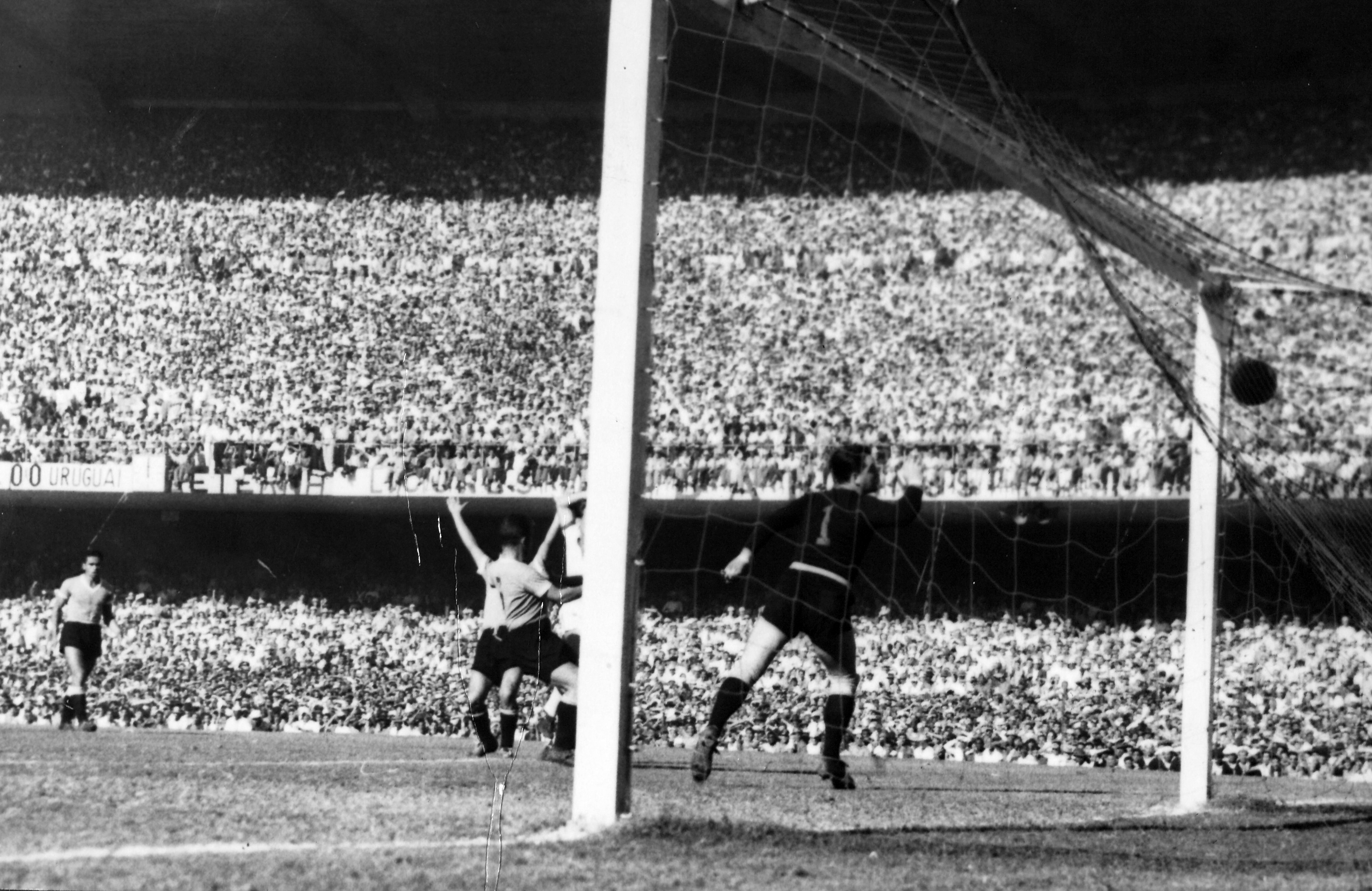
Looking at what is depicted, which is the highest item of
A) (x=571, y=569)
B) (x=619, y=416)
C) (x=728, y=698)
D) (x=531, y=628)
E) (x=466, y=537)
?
(x=619, y=416)

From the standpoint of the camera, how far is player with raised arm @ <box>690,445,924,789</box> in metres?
7.26

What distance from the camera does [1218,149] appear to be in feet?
86.7

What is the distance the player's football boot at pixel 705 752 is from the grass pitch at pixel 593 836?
12cm

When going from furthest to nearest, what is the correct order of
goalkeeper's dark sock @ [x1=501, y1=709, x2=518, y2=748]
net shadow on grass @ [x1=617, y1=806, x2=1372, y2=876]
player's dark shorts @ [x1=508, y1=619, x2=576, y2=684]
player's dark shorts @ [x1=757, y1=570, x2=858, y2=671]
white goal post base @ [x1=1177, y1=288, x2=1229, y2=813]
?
goalkeeper's dark sock @ [x1=501, y1=709, x2=518, y2=748] → player's dark shorts @ [x1=508, y1=619, x2=576, y2=684] → white goal post base @ [x1=1177, y1=288, x2=1229, y2=813] → player's dark shorts @ [x1=757, y1=570, x2=858, y2=671] → net shadow on grass @ [x1=617, y1=806, x2=1372, y2=876]

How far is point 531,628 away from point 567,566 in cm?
92

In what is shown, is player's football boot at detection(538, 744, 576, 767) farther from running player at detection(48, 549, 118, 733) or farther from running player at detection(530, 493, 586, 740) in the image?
running player at detection(48, 549, 118, 733)

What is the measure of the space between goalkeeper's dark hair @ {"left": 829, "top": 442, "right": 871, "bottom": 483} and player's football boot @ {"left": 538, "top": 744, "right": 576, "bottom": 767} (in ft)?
7.93


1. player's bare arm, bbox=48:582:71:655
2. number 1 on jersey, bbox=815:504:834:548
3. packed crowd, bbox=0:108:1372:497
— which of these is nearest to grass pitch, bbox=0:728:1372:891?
number 1 on jersey, bbox=815:504:834:548

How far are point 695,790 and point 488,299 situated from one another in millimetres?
17621

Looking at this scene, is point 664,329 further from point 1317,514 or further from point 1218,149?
point 1317,514

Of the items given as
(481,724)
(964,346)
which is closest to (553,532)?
(481,724)

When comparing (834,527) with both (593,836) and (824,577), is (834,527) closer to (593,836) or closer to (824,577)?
(824,577)

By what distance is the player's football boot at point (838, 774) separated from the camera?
797 cm

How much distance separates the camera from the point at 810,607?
7.44m
